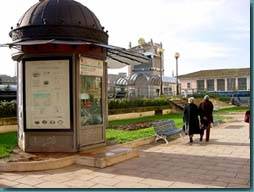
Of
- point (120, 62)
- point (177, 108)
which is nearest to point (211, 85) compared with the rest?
point (177, 108)

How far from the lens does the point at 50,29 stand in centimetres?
1006

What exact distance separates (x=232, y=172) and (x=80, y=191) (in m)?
3.51

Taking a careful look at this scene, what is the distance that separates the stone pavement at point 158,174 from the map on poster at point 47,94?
1.82 metres

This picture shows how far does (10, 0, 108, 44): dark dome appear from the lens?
396 inches

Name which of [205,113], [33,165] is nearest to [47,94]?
[33,165]

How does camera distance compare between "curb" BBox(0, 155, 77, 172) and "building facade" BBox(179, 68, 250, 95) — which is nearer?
"curb" BBox(0, 155, 77, 172)

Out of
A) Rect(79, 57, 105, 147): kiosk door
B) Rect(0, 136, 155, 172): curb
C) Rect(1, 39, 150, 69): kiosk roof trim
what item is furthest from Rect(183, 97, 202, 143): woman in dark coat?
Rect(0, 136, 155, 172): curb

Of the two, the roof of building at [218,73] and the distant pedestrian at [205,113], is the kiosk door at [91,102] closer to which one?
the distant pedestrian at [205,113]

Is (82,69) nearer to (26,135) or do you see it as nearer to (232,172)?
(26,135)

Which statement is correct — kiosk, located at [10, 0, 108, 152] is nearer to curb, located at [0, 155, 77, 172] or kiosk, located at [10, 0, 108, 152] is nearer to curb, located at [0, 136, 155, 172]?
→ curb, located at [0, 136, 155, 172]

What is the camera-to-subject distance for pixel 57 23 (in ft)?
33.1

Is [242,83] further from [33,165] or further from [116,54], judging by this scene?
[33,165]

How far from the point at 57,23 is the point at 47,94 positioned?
6.29 feet

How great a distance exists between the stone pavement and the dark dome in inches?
139
